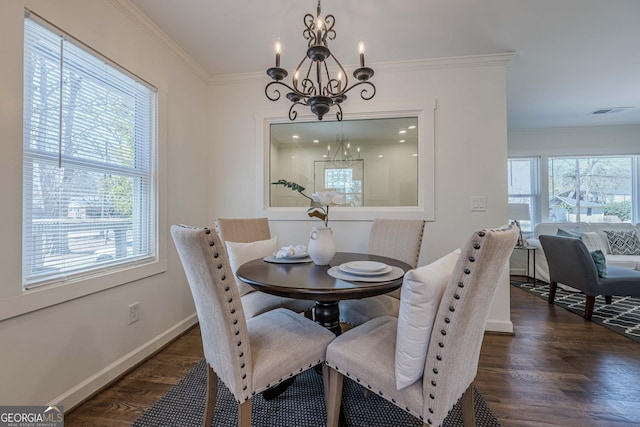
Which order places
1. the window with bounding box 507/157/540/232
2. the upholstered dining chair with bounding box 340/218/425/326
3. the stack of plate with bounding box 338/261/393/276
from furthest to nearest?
the window with bounding box 507/157/540/232
the upholstered dining chair with bounding box 340/218/425/326
the stack of plate with bounding box 338/261/393/276

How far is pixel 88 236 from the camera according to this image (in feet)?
5.47

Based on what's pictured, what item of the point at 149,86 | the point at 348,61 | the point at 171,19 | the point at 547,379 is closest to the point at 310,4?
the point at 348,61

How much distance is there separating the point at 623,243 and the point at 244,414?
543 cm

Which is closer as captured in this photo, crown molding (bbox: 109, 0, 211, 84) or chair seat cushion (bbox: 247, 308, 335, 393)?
chair seat cushion (bbox: 247, 308, 335, 393)

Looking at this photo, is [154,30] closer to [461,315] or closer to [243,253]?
[243,253]

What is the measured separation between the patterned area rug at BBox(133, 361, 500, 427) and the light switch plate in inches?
59.8

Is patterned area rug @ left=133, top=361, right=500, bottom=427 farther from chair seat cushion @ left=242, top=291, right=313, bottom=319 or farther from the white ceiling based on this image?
the white ceiling

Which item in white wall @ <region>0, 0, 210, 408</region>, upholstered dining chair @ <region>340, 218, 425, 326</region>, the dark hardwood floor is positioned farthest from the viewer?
upholstered dining chair @ <region>340, 218, 425, 326</region>

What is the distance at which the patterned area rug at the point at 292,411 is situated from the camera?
141cm

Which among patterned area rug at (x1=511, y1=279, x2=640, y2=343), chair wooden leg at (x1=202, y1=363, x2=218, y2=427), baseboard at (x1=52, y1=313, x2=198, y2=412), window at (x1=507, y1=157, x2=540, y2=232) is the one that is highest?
window at (x1=507, y1=157, x2=540, y2=232)

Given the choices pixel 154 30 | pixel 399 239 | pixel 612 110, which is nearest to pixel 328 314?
pixel 399 239

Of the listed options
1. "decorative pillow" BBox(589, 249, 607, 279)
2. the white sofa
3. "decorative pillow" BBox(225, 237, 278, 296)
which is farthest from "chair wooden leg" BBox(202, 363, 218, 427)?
the white sofa

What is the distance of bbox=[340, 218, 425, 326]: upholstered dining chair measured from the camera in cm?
171

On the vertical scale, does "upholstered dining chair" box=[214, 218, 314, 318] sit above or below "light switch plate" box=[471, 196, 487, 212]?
below
